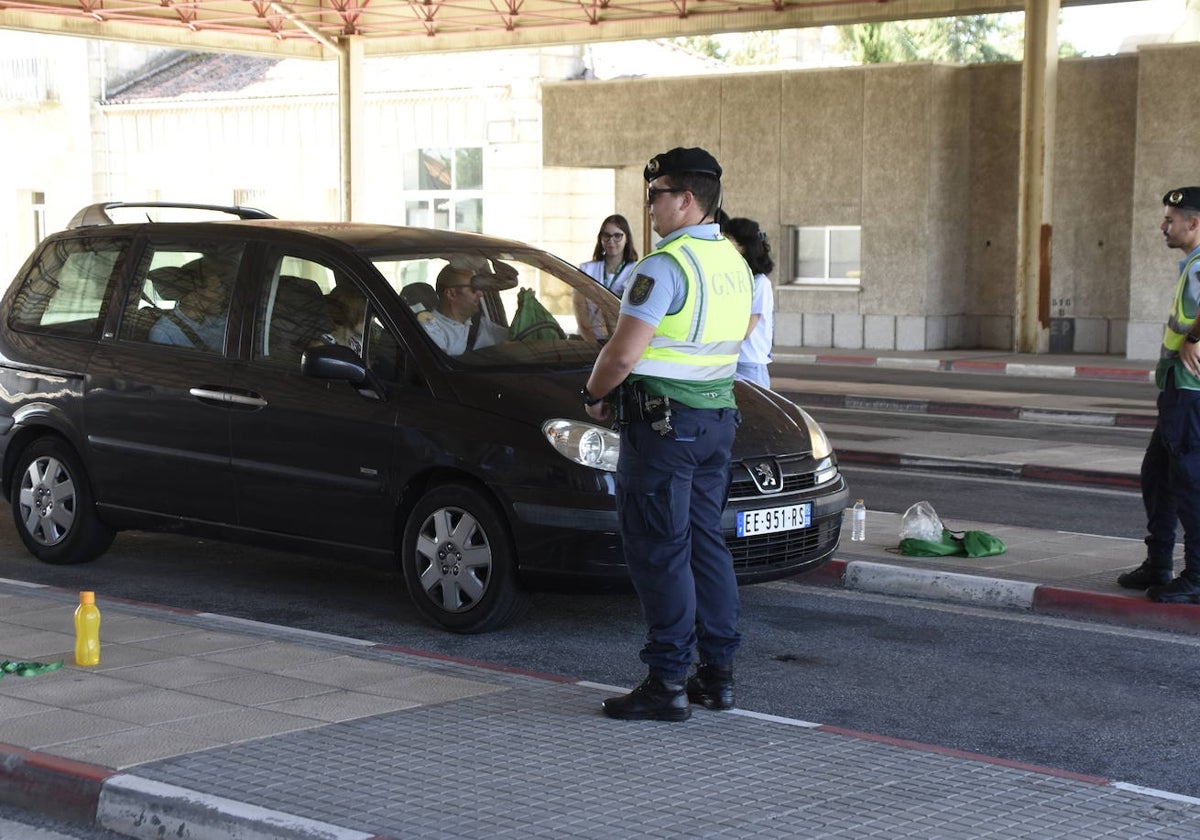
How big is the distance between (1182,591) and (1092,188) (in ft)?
64.2

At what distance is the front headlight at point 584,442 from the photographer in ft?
23.5

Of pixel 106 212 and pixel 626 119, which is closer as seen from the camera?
pixel 106 212

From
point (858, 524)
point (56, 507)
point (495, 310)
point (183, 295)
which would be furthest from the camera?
point (858, 524)

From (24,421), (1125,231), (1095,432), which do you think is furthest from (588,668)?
(1125,231)

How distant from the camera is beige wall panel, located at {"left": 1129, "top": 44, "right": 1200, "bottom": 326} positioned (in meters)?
24.5

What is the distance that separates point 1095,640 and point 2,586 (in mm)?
4990

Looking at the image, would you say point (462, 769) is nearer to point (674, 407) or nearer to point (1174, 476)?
point (674, 407)

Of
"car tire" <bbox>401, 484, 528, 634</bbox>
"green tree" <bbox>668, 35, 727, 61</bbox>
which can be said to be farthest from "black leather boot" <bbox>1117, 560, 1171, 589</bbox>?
"green tree" <bbox>668, 35, 727, 61</bbox>

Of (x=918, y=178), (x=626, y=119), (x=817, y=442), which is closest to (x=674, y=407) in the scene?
(x=817, y=442)

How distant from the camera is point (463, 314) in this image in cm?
794

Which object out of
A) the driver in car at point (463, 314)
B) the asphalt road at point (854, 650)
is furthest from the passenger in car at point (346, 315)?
the asphalt road at point (854, 650)

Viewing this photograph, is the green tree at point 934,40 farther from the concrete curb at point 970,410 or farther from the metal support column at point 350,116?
the concrete curb at point 970,410

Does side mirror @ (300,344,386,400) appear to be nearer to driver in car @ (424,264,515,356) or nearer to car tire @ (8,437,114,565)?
driver in car @ (424,264,515,356)

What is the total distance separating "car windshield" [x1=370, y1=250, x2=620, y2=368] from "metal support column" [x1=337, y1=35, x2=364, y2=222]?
82.0 feet
